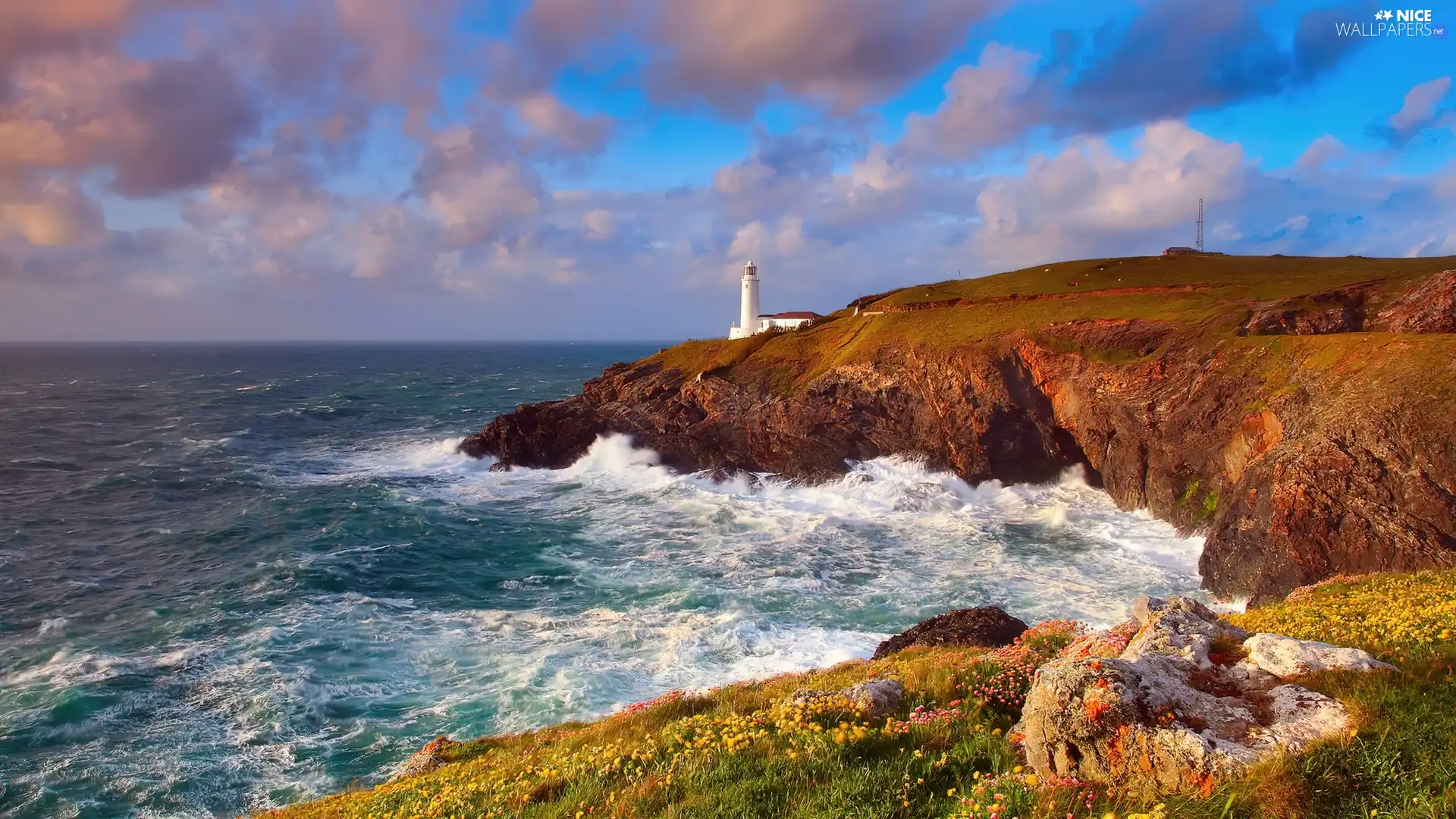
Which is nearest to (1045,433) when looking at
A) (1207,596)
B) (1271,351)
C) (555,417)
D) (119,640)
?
(1271,351)

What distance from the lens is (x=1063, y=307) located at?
55.2 meters

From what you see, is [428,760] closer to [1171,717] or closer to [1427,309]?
[1171,717]

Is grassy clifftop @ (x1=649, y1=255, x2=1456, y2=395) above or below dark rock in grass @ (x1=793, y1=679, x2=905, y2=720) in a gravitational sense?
above

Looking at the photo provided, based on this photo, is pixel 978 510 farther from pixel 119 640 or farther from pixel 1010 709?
pixel 119 640

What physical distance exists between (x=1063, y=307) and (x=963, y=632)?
41.7m

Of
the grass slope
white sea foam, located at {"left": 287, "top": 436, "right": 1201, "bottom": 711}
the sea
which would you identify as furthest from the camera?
white sea foam, located at {"left": 287, "top": 436, "right": 1201, "bottom": 711}

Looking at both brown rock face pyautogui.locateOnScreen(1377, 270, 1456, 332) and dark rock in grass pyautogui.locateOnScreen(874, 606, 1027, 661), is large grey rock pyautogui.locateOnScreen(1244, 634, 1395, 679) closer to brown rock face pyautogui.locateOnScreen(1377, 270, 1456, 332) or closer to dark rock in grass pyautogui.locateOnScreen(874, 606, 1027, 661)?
dark rock in grass pyautogui.locateOnScreen(874, 606, 1027, 661)

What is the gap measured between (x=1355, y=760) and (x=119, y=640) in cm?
3487

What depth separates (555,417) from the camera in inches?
2425

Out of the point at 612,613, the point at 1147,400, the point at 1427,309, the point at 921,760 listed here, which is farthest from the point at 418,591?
the point at 1427,309

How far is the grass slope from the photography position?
6.30 metres

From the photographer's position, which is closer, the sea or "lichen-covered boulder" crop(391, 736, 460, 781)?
"lichen-covered boulder" crop(391, 736, 460, 781)

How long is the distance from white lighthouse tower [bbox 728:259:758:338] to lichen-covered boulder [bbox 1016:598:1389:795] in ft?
287

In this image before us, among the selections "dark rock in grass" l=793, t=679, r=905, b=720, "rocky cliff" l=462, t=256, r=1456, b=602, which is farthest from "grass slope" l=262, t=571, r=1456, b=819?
"rocky cliff" l=462, t=256, r=1456, b=602
